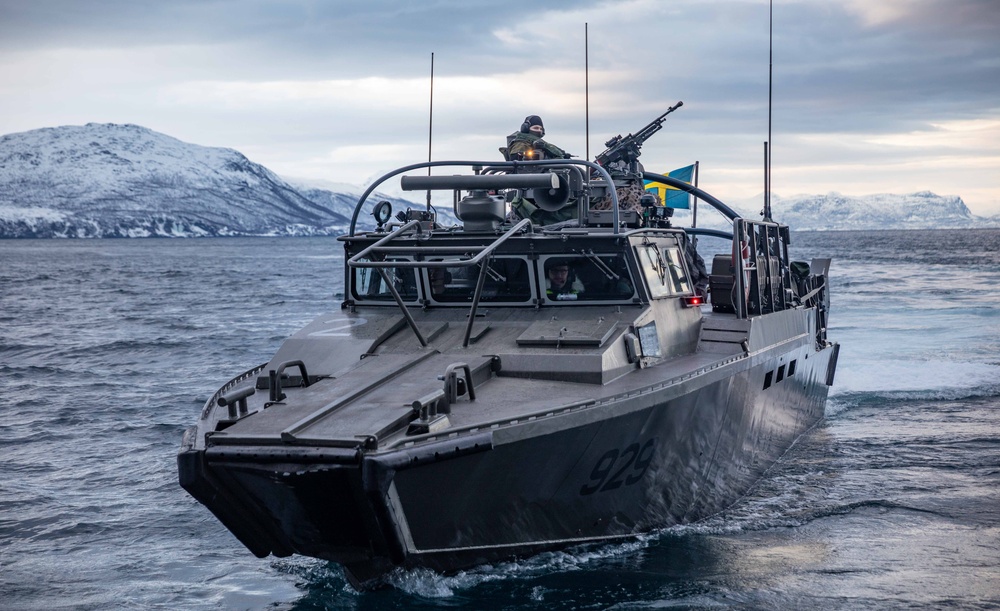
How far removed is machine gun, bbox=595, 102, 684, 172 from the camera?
16328 mm

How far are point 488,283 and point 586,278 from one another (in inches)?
35.4

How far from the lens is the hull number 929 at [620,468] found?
830 cm

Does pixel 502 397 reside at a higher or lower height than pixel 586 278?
lower

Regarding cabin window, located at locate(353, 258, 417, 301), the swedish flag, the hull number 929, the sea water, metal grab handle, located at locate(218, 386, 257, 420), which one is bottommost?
the sea water

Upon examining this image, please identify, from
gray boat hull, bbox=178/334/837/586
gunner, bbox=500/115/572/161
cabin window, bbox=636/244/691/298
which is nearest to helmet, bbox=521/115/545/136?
gunner, bbox=500/115/572/161

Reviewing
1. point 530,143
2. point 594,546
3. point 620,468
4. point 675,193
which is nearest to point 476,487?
point 620,468

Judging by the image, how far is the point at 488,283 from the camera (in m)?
10.1

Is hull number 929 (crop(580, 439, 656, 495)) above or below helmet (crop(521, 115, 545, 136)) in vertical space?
below

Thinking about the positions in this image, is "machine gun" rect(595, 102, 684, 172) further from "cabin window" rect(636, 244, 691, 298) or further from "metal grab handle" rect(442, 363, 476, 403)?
"metal grab handle" rect(442, 363, 476, 403)

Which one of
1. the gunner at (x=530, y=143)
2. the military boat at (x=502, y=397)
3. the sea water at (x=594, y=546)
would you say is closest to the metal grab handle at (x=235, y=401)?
the military boat at (x=502, y=397)

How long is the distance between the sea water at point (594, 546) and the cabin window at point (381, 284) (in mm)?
2562

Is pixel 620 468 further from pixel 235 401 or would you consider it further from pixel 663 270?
pixel 235 401

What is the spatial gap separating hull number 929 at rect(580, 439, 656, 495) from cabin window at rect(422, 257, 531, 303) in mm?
1874

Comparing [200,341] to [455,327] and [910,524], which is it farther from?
[910,524]
